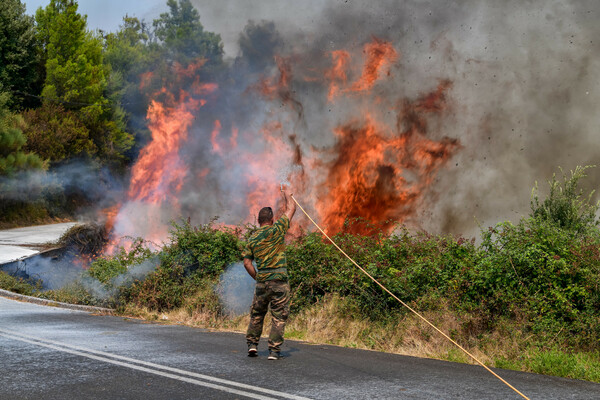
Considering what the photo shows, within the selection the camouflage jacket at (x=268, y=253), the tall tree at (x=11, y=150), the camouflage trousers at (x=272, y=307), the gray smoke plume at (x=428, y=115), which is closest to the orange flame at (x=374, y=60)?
the gray smoke plume at (x=428, y=115)

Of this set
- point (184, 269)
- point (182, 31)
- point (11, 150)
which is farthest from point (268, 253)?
point (182, 31)

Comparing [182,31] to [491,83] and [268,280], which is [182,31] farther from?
[268,280]

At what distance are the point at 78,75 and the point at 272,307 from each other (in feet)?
141

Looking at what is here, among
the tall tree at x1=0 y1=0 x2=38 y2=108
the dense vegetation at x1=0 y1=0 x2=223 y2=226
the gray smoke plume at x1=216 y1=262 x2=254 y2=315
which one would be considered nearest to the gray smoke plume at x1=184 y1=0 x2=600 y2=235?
the gray smoke plume at x1=216 y1=262 x2=254 y2=315

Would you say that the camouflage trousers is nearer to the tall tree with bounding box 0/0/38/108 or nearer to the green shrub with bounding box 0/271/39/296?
the green shrub with bounding box 0/271/39/296

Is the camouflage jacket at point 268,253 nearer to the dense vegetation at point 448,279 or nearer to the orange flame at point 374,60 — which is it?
the dense vegetation at point 448,279

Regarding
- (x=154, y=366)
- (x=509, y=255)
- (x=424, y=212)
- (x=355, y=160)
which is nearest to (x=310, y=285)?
(x=509, y=255)

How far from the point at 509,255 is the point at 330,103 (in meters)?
9.16

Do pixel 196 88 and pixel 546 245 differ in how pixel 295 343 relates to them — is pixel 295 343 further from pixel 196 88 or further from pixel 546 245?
pixel 196 88

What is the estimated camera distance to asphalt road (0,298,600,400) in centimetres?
588

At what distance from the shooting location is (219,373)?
666cm

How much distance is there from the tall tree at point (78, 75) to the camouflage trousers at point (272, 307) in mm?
41732

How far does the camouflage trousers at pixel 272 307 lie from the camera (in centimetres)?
776

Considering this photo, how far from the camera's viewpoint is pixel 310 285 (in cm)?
1097
